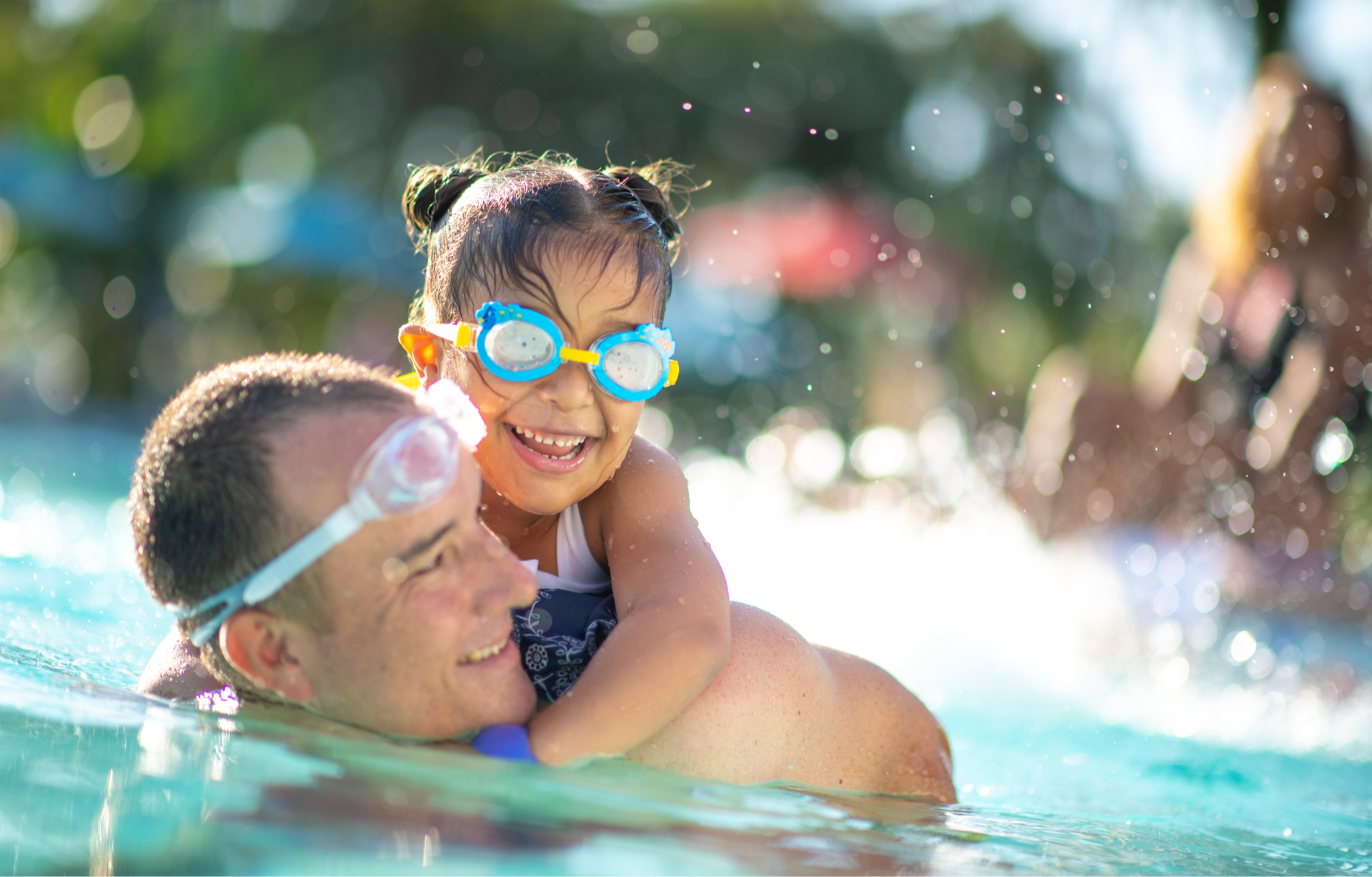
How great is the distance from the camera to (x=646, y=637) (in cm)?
245

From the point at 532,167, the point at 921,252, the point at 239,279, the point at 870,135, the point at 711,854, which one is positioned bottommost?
the point at 711,854

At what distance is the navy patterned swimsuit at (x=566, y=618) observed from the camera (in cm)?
270

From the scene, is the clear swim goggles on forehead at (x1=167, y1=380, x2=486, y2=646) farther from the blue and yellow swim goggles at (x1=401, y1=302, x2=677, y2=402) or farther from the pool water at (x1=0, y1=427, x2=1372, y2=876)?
the blue and yellow swim goggles at (x1=401, y1=302, x2=677, y2=402)

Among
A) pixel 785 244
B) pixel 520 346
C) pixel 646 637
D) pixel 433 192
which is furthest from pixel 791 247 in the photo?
pixel 646 637

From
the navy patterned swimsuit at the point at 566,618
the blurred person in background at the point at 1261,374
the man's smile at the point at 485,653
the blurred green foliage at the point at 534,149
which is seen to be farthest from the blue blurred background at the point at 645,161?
the man's smile at the point at 485,653

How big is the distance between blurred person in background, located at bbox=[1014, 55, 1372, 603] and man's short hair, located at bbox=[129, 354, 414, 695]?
6.03 meters

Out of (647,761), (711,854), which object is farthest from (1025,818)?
(711,854)

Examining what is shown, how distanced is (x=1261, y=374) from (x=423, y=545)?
6283 mm

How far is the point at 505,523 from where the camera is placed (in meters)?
3.09

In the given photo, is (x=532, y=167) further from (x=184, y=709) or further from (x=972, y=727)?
(x=972, y=727)

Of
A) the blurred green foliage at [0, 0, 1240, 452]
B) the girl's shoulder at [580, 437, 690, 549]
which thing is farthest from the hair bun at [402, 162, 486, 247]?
the blurred green foliage at [0, 0, 1240, 452]

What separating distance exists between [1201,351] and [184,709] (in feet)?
21.7

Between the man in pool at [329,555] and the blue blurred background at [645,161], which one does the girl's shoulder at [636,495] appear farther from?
the blue blurred background at [645,161]

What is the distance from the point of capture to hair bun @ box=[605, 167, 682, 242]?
3.26 m
